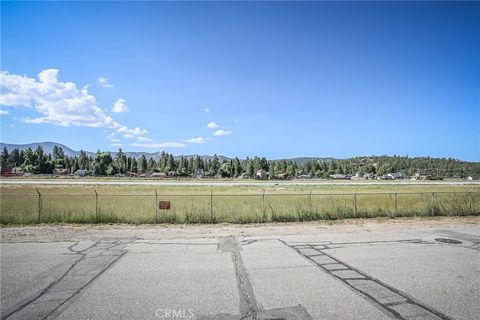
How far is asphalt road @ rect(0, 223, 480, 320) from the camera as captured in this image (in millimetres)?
5688

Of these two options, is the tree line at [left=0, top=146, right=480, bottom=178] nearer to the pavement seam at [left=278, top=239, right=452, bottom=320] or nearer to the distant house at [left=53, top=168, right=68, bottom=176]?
the distant house at [left=53, top=168, right=68, bottom=176]

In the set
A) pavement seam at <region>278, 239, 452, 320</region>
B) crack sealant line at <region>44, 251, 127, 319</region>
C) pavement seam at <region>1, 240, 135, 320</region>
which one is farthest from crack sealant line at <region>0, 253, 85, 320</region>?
pavement seam at <region>278, 239, 452, 320</region>

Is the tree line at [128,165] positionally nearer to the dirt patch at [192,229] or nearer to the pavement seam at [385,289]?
the dirt patch at [192,229]

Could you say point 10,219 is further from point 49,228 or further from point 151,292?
point 151,292

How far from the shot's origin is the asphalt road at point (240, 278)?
5688 mm

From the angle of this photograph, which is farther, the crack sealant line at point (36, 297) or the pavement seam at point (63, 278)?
the pavement seam at point (63, 278)

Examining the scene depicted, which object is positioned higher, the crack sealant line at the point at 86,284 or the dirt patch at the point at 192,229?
the crack sealant line at the point at 86,284

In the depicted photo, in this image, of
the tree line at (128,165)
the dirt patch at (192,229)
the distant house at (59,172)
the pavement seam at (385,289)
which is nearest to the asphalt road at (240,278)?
the pavement seam at (385,289)

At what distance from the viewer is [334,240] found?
11930 millimetres

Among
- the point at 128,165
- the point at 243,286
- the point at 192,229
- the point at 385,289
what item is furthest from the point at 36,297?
the point at 128,165

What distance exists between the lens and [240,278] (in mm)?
7395

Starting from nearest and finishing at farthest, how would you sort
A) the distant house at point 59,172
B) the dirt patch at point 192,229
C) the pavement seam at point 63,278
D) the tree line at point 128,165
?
the pavement seam at point 63,278
the dirt patch at point 192,229
the tree line at point 128,165
the distant house at point 59,172

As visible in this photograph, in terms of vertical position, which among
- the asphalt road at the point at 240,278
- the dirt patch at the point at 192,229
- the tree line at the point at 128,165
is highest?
the tree line at the point at 128,165

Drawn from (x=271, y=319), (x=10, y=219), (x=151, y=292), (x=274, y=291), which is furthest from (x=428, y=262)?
(x=10, y=219)
